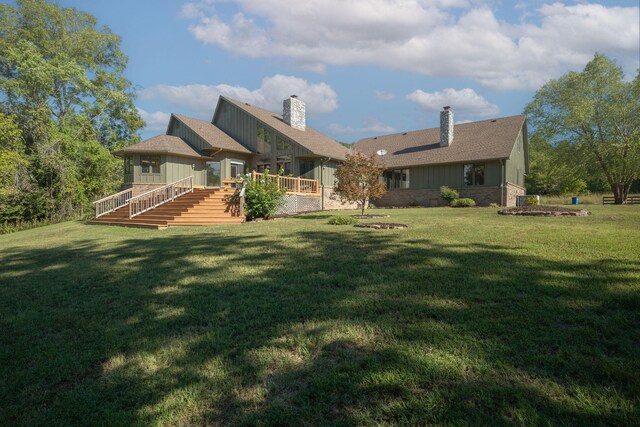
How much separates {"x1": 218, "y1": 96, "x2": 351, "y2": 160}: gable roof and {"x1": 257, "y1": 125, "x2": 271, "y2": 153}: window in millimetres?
606

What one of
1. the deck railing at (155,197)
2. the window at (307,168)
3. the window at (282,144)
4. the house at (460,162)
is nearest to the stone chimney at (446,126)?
the house at (460,162)

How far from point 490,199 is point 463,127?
25.3ft

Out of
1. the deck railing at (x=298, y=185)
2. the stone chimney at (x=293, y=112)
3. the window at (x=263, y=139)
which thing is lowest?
the deck railing at (x=298, y=185)

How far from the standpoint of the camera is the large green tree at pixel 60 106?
22.2 meters

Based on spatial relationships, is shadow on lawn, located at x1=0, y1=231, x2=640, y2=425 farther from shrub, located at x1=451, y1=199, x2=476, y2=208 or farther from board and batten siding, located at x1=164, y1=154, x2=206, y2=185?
board and batten siding, located at x1=164, y1=154, x2=206, y2=185

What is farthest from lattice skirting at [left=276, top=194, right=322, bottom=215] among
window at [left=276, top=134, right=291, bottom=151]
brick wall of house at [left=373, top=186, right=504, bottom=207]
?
brick wall of house at [left=373, top=186, right=504, bottom=207]

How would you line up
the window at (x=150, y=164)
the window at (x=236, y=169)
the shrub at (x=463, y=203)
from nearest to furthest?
1. the shrub at (x=463, y=203)
2. the window at (x=150, y=164)
3. the window at (x=236, y=169)

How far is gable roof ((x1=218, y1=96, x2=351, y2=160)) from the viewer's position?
23.3 metres

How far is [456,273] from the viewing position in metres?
4.80

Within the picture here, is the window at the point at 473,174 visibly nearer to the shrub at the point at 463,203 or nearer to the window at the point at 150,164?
the shrub at the point at 463,203

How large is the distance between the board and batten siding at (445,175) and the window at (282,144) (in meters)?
9.80

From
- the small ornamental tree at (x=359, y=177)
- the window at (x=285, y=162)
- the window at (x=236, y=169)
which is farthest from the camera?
the window at (x=236, y=169)

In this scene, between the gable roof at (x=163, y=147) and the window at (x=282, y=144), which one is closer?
the gable roof at (x=163, y=147)

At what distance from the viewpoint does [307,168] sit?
23.5m
